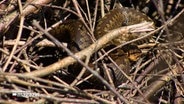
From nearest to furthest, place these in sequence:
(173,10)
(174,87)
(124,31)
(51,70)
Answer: (51,70), (124,31), (174,87), (173,10)

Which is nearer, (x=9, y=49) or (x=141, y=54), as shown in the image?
(x=9, y=49)

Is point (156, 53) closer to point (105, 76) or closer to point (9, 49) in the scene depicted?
point (105, 76)

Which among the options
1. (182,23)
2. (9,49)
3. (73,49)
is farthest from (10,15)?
(182,23)

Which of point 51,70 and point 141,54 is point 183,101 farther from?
point 51,70

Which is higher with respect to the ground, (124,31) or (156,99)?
(124,31)

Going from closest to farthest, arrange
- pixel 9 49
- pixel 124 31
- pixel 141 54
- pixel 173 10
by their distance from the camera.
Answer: pixel 124 31 → pixel 9 49 → pixel 141 54 → pixel 173 10

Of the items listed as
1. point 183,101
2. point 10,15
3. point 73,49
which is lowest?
point 183,101

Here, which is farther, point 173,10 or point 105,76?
point 173,10

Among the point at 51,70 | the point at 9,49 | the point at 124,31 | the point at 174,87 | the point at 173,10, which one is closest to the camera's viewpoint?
the point at 51,70

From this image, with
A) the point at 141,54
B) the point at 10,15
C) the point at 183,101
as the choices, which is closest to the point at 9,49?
the point at 10,15
